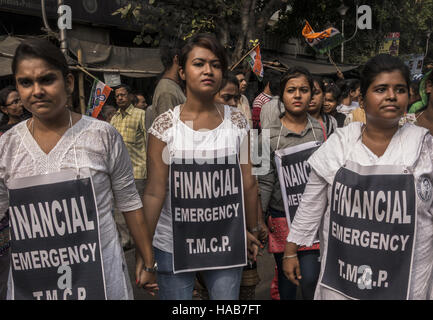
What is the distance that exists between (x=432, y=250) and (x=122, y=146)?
1.59 metres

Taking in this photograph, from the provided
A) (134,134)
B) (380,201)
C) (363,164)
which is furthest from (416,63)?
(380,201)

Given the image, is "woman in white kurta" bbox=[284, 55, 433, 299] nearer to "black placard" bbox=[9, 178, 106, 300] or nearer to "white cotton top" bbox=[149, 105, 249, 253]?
"white cotton top" bbox=[149, 105, 249, 253]

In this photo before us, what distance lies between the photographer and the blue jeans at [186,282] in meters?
2.59

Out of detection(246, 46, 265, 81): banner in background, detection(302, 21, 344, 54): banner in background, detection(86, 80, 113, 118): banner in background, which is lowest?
detection(86, 80, 113, 118): banner in background

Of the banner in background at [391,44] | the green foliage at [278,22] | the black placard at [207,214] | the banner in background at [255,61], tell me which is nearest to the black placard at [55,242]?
the black placard at [207,214]

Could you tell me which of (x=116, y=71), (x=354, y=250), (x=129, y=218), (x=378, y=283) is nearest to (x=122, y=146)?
(x=129, y=218)

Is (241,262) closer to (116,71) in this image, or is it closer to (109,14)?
(116,71)

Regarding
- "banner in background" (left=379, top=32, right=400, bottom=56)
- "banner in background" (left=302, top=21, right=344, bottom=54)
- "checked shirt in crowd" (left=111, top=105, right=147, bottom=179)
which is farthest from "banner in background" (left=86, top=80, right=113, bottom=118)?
"banner in background" (left=379, top=32, right=400, bottom=56)

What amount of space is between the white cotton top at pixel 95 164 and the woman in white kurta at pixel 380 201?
1040 millimetres

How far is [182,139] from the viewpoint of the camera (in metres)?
2.53

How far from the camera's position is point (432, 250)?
222 cm

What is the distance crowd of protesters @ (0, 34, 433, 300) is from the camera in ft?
6.57

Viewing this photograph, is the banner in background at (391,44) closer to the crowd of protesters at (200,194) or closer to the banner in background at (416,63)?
the banner in background at (416,63)
